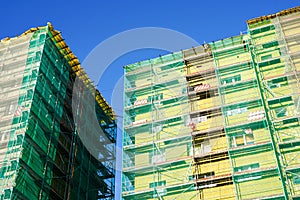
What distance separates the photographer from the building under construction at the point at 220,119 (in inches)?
898

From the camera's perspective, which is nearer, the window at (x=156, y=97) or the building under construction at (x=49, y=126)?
the building under construction at (x=49, y=126)

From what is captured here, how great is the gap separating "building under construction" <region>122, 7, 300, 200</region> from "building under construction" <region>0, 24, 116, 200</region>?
3924 mm

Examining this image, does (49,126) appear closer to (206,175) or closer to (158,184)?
(158,184)

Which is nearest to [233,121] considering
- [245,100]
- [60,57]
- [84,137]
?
[245,100]

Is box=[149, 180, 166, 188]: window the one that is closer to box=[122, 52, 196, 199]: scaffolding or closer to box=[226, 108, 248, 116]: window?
box=[122, 52, 196, 199]: scaffolding

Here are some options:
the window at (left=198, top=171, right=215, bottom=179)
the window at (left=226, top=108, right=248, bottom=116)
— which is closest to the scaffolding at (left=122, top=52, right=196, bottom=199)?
the window at (left=198, top=171, right=215, bottom=179)

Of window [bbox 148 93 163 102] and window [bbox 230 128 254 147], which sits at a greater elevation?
window [bbox 148 93 163 102]

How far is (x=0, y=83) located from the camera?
2709 cm

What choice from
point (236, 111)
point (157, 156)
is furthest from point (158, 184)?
point (236, 111)

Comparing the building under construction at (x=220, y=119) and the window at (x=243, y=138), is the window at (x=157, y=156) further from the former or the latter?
the window at (x=243, y=138)

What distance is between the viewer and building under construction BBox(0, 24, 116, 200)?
23297mm

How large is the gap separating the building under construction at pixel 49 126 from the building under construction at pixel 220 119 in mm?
3924

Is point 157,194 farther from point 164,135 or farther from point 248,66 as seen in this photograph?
point 248,66

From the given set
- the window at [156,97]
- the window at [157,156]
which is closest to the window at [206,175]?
the window at [157,156]
